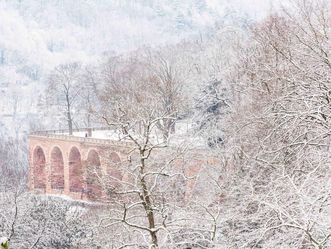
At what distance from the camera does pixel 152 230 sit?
8086 mm

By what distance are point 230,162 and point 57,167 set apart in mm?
24544

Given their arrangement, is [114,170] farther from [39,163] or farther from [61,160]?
[39,163]

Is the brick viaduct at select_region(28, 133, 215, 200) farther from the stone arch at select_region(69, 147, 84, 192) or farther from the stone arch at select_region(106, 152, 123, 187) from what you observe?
the stone arch at select_region(106, 152, 123, 187)

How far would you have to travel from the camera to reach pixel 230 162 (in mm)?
12961

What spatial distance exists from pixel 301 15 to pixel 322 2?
0.70 m

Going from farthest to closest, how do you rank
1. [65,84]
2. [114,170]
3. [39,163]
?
[65,84] < [39,163] < [114,170]

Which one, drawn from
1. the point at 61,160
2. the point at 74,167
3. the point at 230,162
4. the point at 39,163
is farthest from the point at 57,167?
the point at 230,162

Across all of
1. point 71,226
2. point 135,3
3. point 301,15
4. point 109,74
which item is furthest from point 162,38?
point 301,15

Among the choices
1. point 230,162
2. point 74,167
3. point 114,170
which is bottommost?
point 74,167

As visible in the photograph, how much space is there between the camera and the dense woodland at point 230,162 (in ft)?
22.9

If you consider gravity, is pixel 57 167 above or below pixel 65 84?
below

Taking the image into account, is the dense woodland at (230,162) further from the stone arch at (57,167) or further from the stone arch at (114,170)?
the stone arch at (57,167)

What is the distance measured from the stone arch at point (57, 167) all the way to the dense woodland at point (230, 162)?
7464mm

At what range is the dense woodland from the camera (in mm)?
6977
